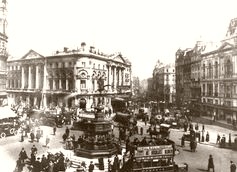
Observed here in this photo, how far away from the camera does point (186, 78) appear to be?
68250mm

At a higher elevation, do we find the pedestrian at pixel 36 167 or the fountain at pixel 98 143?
the fountain at pixel 98 143

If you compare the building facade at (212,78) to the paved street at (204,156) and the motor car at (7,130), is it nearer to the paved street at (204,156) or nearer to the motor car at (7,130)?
the paved street at (204,156)

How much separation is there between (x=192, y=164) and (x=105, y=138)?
751cm

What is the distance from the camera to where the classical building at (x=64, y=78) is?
56.9 m

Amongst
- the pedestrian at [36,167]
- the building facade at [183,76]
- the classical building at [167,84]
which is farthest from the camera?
the classical building at [167,84]

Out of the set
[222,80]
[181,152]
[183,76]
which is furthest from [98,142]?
[183,76]

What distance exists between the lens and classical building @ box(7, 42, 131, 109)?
5688cm

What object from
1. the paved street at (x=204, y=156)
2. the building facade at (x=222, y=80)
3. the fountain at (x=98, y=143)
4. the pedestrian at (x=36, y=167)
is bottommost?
the paved street at (x=204, y=156)

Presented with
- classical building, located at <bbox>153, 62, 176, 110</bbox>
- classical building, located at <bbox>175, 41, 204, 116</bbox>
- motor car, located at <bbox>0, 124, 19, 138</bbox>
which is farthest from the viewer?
classical building, located at <bbox>153, 62, 176, 110</bbox>

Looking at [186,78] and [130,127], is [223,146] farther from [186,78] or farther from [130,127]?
[186,78]

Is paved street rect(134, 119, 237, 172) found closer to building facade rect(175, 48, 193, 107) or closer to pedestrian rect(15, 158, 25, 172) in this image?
pedestrian rect(15, 158, 25, 172)

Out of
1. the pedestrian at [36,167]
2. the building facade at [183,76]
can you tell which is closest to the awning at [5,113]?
the pedestrian at [36,167]

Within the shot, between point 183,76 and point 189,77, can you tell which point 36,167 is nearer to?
point 189,77

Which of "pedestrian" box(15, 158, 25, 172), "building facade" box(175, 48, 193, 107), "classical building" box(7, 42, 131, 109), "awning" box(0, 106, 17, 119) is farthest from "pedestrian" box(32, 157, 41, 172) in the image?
"building facade" box(175, 48, 193, 107)
